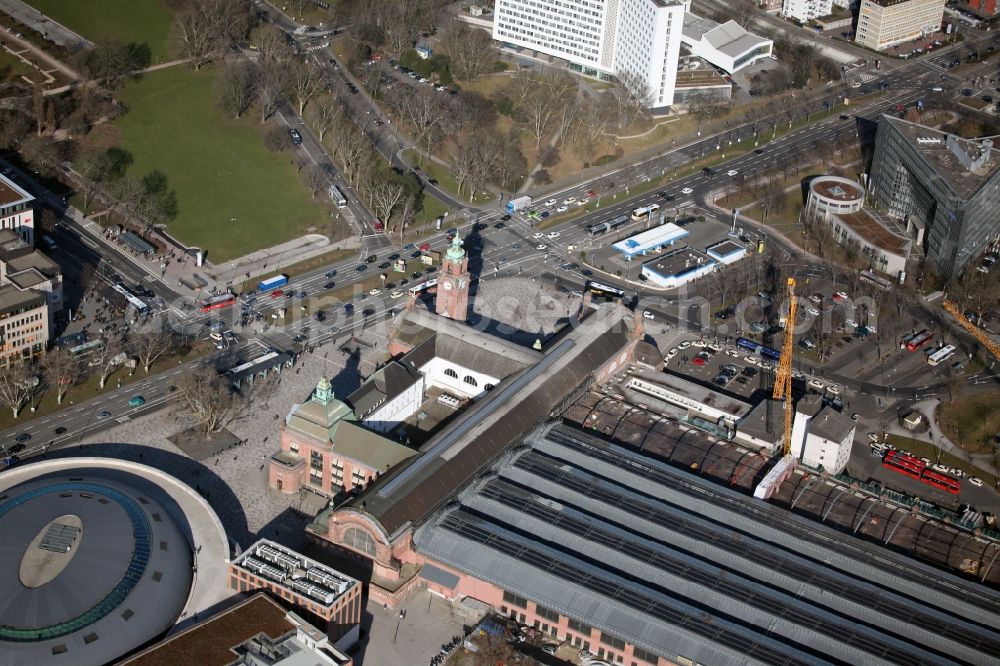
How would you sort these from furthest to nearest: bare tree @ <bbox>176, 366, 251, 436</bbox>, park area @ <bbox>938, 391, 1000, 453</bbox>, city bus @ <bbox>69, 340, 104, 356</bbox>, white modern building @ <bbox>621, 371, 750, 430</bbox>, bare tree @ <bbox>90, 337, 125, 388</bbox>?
1. city bus @ <bbox>69, 340, 104, 356</bbox>
2. white modern building @ <bbox>621, 371, 750, 430</bbox>
3. park area @ <bbox>938, 391, 1000, 453</bbox>
4. bare tree @ <bbox>90, 337, 125, 388</bbox>
5. bare tree @ <bbox>176, 366, 251, 436</bbox>

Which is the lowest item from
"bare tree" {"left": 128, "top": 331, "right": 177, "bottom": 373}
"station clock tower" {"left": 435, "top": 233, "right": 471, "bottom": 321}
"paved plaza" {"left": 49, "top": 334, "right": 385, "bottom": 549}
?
"paved plaza" {"left": 49, "top": 334, "right": 385, "bottom": 549}

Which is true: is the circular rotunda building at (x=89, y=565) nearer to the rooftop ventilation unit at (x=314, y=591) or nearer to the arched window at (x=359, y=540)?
the rooftop ventilation unit at (x=314, y=591)

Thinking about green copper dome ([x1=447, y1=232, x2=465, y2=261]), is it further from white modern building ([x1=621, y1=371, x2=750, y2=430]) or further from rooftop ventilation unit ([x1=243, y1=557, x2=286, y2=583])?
rooftop ventilation unit ([x1=243, y1=557, x2=286, y2=583])

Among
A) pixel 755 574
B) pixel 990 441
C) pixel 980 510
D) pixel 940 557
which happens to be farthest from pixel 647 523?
pixel 990 441

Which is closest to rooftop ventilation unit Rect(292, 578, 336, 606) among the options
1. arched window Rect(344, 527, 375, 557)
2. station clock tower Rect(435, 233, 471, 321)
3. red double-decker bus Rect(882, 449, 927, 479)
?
arched window Rect(344, 527, 375, 557)

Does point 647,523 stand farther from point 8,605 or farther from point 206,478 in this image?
point 8,605

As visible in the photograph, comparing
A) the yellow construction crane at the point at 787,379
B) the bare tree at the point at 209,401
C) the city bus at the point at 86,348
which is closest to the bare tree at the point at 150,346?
the city bus at the point at 86,348
